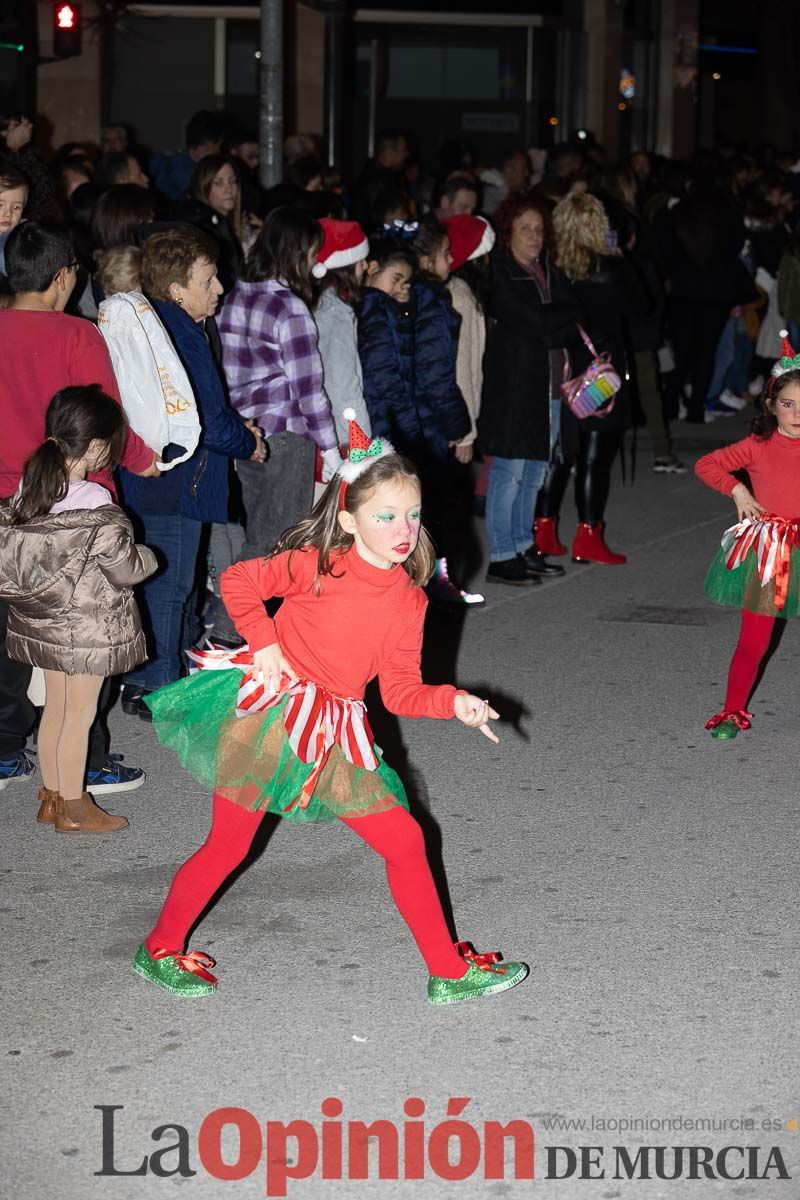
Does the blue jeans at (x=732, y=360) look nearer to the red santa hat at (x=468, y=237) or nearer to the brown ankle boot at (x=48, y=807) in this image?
the red santa hat at (x=468, y=237)

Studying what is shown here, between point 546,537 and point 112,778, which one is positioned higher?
point 546,537

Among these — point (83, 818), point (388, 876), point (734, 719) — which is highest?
point (388, 876)

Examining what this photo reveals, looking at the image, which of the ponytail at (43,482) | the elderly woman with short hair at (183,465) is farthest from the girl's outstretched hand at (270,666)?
the elderly woman with short hair at (183,465)

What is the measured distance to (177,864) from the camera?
214 inches

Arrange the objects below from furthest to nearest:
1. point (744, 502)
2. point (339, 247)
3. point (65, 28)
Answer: point (65, 28) → point (339, 247) → point (744, 502)

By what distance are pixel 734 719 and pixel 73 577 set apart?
2791 mm

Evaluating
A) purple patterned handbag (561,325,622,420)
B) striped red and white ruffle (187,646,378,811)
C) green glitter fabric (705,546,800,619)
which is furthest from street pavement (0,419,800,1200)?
purple patterned handbag (561,325,622,420)

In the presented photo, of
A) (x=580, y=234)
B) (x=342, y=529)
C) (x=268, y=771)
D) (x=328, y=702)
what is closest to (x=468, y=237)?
(x=580, y=234)

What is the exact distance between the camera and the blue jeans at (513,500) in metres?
9.42

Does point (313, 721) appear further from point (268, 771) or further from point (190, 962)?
point (190, 962)

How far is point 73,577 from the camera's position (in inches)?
218

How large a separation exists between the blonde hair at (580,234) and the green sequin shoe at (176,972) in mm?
6048

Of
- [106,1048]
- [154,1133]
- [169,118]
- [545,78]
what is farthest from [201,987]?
[545,78]

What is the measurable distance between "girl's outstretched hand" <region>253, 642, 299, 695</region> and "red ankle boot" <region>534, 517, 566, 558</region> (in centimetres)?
595
